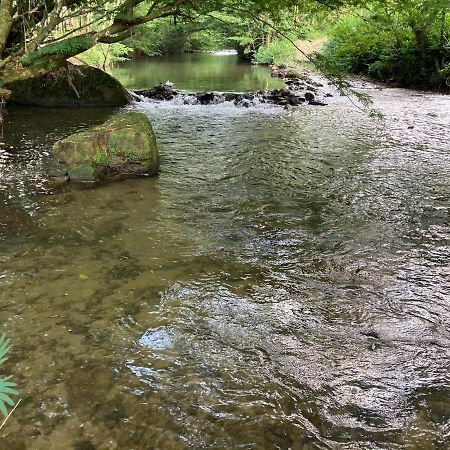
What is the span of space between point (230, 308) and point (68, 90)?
11588mm

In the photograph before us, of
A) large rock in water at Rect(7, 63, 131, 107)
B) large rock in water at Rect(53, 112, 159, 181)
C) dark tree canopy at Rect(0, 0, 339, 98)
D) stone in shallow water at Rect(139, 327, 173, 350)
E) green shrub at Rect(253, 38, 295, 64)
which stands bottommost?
stone in shallow water at Rect(139, 327, 173, 350)

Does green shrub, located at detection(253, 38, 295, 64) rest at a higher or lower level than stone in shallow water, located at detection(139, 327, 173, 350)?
higher

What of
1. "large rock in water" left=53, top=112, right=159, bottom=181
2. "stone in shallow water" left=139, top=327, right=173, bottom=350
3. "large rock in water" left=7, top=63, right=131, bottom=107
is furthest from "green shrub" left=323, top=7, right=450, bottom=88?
"stone in shallow water" left=139, top=327, right=173, bottom=350

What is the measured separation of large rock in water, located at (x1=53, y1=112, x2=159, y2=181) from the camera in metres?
7.21

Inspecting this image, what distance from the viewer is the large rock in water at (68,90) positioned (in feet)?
43.7

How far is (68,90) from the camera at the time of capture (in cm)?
1345

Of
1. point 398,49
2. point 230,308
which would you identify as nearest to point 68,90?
point 230,308

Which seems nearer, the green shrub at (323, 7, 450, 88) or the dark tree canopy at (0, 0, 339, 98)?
the dark tree canopy at (0, 0, 339, 98)

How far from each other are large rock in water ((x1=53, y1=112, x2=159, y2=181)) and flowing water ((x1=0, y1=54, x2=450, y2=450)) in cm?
37

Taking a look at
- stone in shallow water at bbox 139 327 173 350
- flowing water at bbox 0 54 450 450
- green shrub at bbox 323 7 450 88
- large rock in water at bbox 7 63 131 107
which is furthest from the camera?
green shrub at bbox 323 7 450 88

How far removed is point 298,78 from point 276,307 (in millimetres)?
18868

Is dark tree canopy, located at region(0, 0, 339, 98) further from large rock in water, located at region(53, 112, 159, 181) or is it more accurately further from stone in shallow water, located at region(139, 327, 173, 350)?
stone in shallow water, located at region(139, 327, 173, 350)

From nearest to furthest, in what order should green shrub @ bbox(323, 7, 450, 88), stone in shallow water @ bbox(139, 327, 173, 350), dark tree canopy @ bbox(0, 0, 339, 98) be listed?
stone in shallow water @ bbox(139, 327, 173, 350) → dark tree canopy @ bbox(0, 0, 339, 98) → green shrub @ bbox(323, 7, 450, 88)

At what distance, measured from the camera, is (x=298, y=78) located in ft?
68.9
